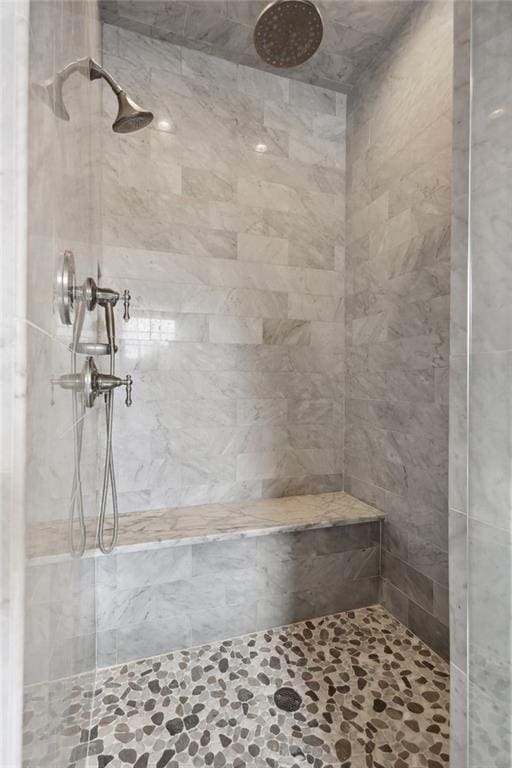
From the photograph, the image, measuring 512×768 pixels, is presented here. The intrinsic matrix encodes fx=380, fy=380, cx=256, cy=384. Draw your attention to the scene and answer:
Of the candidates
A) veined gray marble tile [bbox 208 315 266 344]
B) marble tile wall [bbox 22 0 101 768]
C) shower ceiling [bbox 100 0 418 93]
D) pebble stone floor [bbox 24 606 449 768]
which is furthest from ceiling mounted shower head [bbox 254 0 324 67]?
pebble stone floor [bbox 24 606 449 768]

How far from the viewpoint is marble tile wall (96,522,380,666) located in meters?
1.72

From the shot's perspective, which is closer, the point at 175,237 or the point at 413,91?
the point at 413,91

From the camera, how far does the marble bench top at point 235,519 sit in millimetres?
1785

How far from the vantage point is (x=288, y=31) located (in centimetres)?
162

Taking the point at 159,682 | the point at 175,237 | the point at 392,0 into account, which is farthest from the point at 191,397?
the point at 392,0

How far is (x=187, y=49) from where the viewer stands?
220 centimetres

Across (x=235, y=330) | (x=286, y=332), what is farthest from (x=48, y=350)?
(x=286, y=332)

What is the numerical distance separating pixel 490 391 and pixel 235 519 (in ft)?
5.13

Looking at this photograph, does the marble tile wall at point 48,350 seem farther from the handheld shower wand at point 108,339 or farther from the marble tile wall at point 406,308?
the marble tile wall at point 406,308

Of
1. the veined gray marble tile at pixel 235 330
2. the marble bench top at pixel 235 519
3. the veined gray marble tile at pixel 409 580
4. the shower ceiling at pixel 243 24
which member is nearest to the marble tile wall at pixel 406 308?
the veined gray marble tile at pixel 409 580

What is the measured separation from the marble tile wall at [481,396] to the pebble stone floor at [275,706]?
66cm

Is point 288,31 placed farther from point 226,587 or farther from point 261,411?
point 226,587

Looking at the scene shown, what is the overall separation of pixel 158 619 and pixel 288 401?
1365mm

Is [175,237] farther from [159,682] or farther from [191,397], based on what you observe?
[159,682]
